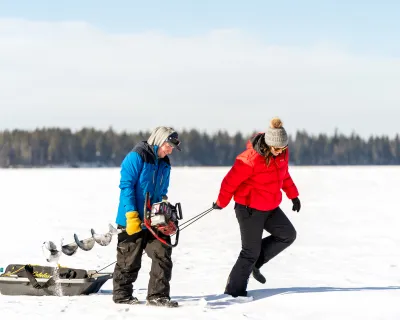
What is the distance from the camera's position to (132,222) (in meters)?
5.28

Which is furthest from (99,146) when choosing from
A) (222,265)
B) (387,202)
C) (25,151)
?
(222,265)

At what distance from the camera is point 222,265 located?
8.38 m

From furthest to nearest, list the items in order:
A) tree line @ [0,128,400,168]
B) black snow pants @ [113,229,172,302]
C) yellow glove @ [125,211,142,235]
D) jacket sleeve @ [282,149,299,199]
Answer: tree line @ [0,128,400,168] → jacket sleeve @ [282,149,299,199] → black snow pants @ [113,229,172,302] → yellow glove @ [125,211,142,235]

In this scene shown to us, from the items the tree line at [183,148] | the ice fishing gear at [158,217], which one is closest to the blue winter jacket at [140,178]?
the ice fishing gear at [158,217]

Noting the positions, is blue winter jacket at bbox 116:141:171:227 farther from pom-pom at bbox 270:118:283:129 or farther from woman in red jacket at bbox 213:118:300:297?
pom-pom at bbox 270:118:283:129

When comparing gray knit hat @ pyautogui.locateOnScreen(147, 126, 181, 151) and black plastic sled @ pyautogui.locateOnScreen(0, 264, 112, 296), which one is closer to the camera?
gray knit hat @ pyautogui.locateOnScreen(147, 126, 181, 151)

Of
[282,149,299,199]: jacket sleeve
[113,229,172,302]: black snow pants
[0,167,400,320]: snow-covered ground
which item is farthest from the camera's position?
[282,149,299,199]: jacket sleeve

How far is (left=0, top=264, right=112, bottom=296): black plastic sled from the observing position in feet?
19.7

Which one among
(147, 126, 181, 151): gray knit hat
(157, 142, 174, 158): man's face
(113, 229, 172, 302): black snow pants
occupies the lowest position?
(113, 229, 172, 302): black snow pants

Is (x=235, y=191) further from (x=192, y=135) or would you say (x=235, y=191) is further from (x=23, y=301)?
(x=192, y=135)

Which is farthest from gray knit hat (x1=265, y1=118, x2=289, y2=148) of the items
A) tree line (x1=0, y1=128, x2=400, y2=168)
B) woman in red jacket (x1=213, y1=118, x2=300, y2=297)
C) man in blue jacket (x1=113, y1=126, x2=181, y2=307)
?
tree line (x1=0, y1=128, x2=400, y2=168)

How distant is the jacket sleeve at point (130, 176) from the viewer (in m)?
5.34

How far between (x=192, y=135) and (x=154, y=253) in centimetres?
12783

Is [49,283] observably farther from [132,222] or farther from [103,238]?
[132,222]
